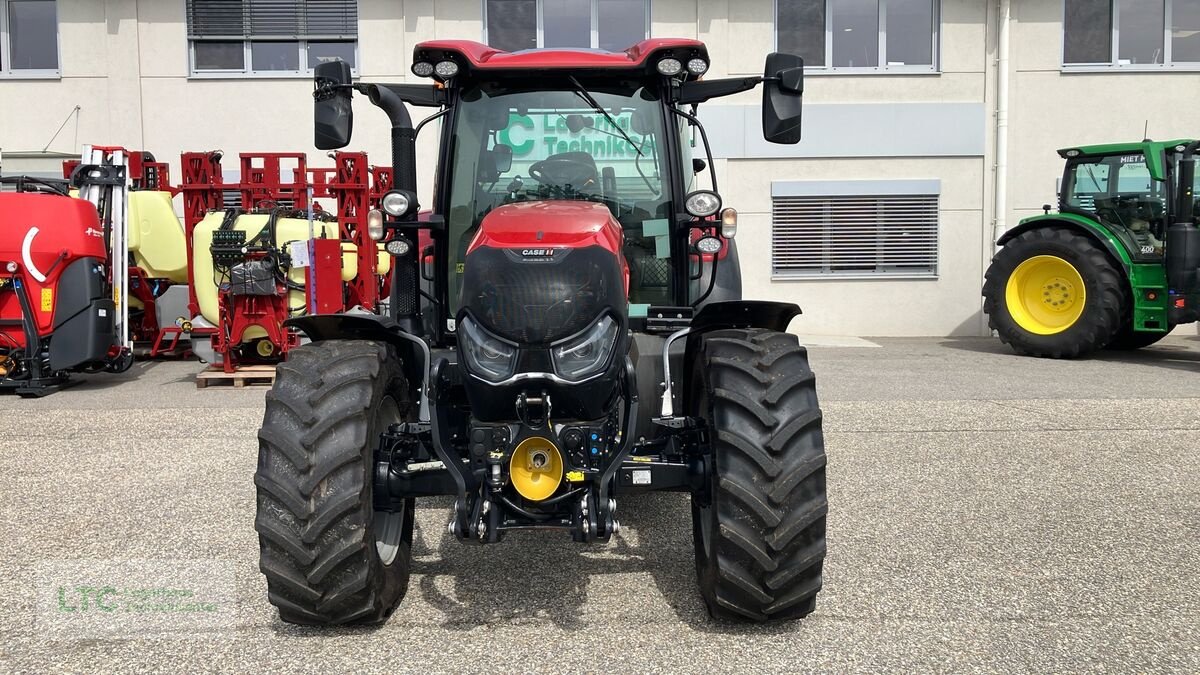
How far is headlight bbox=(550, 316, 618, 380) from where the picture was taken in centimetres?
342

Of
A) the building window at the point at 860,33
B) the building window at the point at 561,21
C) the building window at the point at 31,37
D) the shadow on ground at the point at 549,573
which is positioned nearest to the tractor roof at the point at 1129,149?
the building window at the point at 860,33

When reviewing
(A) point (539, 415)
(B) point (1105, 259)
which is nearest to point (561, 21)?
(B) point (1105, 259)

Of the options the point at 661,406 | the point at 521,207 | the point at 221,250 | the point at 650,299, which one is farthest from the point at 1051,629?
the point at 221,250

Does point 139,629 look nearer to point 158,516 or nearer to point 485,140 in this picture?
point 158,516

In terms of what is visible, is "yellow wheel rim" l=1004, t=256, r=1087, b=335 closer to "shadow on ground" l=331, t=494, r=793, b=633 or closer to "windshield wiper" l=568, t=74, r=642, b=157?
"shadow on ground" l=331, t=494, r=793, b=633

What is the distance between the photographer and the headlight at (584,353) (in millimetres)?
3418

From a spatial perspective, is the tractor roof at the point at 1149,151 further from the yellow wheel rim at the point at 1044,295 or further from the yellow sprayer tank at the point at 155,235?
the yellow sprayer tank at the point at 155,235

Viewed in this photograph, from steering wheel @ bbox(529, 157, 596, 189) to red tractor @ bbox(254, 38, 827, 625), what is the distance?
0.21 meters

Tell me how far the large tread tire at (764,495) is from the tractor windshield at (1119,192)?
9.38 meters

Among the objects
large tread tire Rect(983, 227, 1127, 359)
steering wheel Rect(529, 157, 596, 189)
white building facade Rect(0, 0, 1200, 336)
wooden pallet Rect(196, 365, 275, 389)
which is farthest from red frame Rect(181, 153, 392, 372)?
large tread tire Rect(983, 227, 1127, 359)

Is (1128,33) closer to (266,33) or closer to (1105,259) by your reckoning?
(1105,259)

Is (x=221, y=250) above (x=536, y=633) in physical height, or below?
above

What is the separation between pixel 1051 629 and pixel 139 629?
10.4 feet

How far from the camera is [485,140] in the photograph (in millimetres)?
4520
